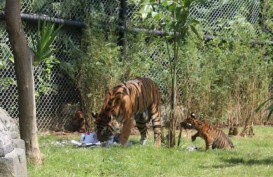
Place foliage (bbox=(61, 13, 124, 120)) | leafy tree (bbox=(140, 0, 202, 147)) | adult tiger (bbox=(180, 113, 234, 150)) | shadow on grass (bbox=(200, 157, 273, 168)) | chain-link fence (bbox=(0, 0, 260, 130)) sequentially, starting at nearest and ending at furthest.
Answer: shadow on grass (bbox=(200, 157, 273, 168)), leafy tree (bbox=(140, 0, 202, 147)), adult tiger (bbox=(180, 113, 234, 150)), chain-link fence (bbox=(0, 0, 260, 130)), foliage (bbox=(61, 13, 124, 120))

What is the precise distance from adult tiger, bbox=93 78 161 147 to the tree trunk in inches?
90.8

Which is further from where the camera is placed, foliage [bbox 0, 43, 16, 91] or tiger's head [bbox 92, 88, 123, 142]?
Result: foliage [bbox 0, 43, 16, 91]

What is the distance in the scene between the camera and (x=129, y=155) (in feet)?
24.9

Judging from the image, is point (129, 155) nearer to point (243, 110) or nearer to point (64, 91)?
point (64, 91)

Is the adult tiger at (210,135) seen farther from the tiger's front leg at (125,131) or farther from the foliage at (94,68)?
the foliage at (94,68)

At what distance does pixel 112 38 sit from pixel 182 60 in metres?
1.47

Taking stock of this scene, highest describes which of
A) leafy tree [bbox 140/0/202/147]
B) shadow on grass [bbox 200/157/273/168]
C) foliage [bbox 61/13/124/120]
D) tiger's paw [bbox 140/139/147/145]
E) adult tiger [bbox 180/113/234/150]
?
leafy tree [bbox 140/0/202/147]

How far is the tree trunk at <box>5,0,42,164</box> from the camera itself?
20.2ft

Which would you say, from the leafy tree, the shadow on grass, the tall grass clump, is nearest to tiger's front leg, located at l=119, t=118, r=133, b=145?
the leafy tree

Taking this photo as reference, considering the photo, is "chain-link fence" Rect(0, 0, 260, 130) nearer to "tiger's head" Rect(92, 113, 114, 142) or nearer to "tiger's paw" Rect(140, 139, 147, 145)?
"tiger's head" Rect(92, 113, 114, 142)

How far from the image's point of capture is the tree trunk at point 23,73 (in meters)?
6.16

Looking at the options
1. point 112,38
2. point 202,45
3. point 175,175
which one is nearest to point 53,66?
point 112,38

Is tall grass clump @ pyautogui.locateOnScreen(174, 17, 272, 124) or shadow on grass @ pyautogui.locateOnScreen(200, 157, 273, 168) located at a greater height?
tall grass clump @ pyautogui.locateOnScreen(174, 17, 272, 124)

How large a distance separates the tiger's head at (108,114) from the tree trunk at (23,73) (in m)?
2.28
